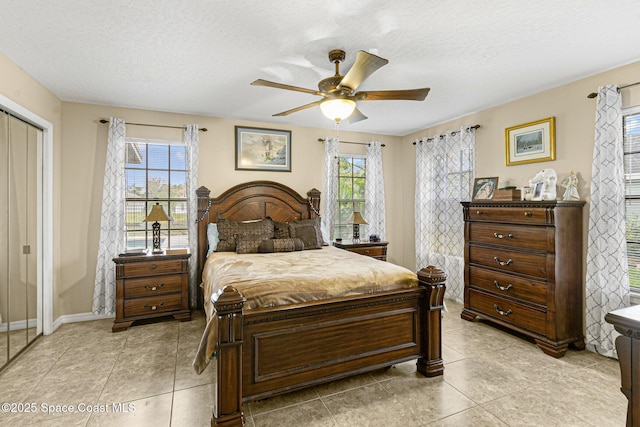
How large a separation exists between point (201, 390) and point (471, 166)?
403 cm

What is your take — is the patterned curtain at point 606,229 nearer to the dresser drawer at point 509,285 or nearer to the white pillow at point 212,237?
the dresser drawer at point 509,285

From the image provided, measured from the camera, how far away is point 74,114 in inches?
146

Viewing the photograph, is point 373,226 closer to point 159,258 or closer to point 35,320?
point 159,258

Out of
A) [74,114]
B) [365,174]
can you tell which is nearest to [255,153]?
[365,174]

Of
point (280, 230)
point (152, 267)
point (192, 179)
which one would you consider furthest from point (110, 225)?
point (280, 230)

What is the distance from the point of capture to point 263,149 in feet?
14.9

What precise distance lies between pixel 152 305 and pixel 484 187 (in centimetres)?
430

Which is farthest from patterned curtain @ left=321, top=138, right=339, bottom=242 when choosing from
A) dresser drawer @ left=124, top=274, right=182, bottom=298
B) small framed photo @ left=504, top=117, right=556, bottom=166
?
small framed photo @ left=504, top=117, right=556, bottom=166

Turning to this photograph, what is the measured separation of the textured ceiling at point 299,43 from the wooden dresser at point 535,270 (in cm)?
131

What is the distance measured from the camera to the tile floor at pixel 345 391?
1979 millimetres

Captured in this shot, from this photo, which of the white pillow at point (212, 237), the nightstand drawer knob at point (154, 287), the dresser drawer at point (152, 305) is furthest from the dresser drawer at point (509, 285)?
the nightstand drawer knob at point (154, 287)

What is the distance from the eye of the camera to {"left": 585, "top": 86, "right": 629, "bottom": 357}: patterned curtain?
8.96 ft

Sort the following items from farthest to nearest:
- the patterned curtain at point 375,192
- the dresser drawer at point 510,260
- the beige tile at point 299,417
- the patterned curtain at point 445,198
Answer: the patterned curtain at point 375,192 → the patterned curtain at point 445,198 → the dresser drawer at point 510,260 → the beige tile at point 299,417

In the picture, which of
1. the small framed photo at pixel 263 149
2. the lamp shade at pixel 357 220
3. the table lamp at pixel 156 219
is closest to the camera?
the table lamp at pixel 156 219
